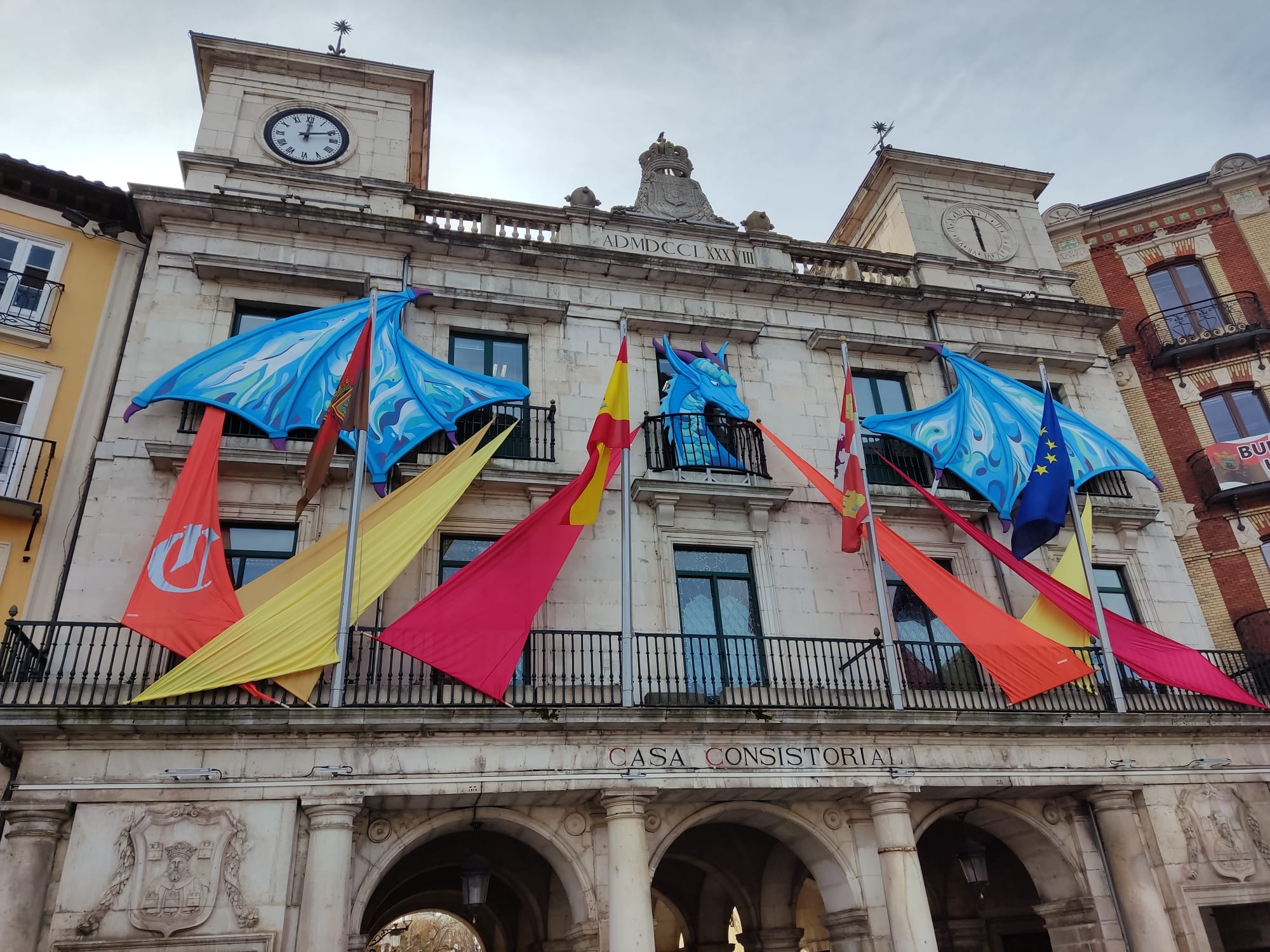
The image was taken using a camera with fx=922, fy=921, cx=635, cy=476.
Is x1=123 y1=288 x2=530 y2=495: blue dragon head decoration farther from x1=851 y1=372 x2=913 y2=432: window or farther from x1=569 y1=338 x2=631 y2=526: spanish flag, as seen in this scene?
x1=851 y1=372 x2=913 y2=432: window

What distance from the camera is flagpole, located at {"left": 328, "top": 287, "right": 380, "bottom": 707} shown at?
11336 millimetres

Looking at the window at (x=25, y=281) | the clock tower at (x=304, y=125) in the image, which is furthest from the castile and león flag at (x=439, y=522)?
the clock tower at (x=304, y=125)

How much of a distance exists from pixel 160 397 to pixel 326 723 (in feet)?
17.7

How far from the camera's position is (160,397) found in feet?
42.7

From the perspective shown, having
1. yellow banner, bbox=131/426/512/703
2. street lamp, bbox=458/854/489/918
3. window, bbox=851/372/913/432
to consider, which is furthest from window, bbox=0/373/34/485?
window, bbox=851/372/913/432

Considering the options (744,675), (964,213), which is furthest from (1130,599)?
(964,213)

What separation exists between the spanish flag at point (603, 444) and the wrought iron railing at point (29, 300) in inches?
341

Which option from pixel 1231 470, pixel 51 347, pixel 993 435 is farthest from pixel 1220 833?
pixel 51 347

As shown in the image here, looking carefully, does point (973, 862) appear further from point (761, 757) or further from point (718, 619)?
point (718, 619)

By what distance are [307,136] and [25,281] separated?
18.5 ft

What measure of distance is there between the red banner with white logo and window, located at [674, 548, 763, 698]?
621 centimetres

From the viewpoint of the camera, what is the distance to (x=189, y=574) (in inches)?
463

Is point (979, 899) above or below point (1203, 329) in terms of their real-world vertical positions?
below

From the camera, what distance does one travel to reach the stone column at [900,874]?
11.8 metres
